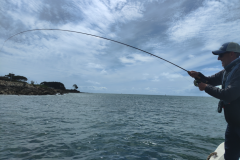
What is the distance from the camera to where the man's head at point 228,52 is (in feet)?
11.4

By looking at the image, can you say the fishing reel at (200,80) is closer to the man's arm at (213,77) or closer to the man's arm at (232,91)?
the man's arm at (213,77)

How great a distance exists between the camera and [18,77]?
4284 inches

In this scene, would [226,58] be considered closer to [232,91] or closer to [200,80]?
[200,80]

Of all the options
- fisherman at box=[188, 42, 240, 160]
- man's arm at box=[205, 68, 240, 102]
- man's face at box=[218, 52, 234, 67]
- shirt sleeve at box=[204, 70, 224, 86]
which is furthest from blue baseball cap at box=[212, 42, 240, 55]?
shirt sleeve at box=[204, 70, 224, 86]

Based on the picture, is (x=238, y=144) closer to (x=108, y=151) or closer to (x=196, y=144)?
(x=108, y=151)

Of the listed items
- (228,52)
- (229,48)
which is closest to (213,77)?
(228,52)

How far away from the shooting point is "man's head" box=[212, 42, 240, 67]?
3.47m

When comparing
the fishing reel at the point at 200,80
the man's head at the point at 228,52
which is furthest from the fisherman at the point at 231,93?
the fishing reel at the point at 200,80

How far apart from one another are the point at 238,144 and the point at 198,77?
209 centimetres

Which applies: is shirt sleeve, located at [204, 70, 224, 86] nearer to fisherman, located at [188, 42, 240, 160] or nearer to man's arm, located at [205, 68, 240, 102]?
fisherman, located at [188, 42, 240, 160]

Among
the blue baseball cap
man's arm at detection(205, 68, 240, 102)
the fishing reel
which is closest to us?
man's arm at detection(205, 68, 240, 102)

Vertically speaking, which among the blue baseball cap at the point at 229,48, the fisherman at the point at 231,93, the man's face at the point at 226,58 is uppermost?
the blue baseball cap at the point at 229,48

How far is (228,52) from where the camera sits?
11.7ft

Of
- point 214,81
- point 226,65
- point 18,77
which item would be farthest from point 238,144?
point 18,77
